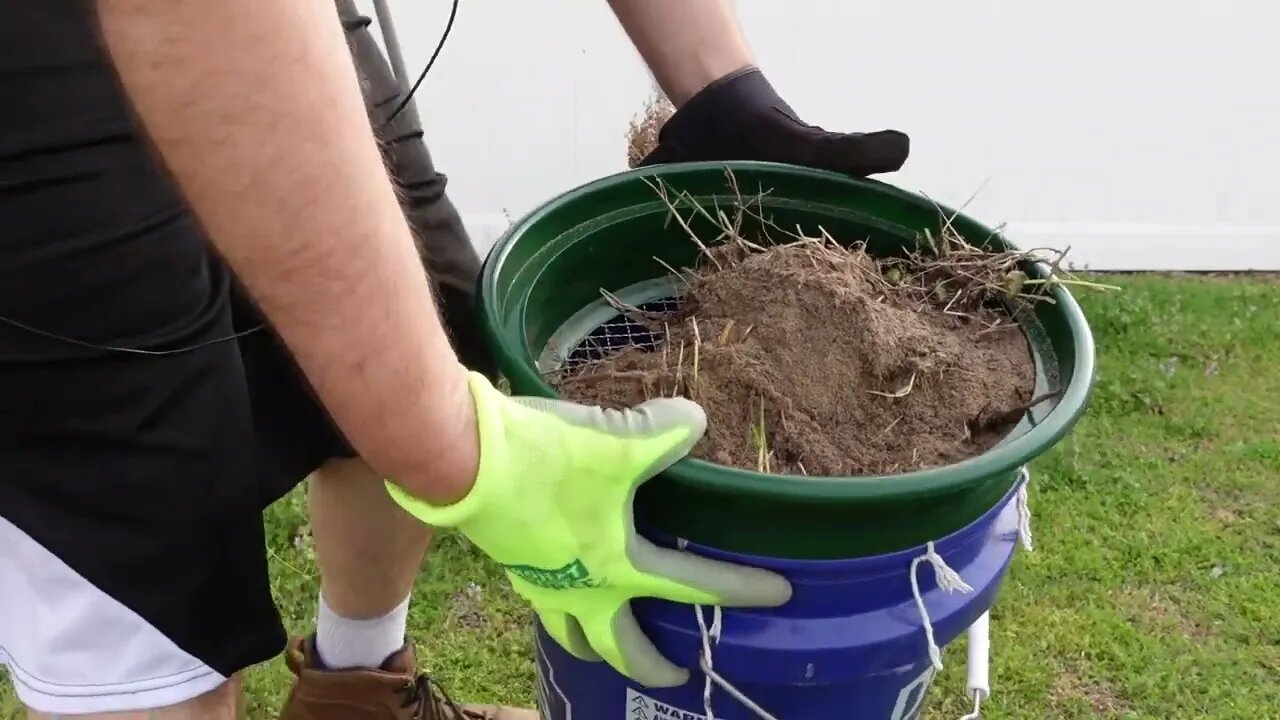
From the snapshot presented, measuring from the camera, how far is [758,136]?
1223 mm

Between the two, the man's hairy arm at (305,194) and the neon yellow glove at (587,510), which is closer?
the man's hairy arm at (305,194)

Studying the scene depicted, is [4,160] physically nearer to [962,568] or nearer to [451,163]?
[962,568]

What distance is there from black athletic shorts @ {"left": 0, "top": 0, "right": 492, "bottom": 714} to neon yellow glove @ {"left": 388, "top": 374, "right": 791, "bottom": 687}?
0.20m

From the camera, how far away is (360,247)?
0.67m

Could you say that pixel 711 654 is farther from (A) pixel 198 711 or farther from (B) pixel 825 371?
(A) pixel 198 711

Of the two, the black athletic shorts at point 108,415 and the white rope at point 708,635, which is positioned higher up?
the black athletic shorts at point 108,415

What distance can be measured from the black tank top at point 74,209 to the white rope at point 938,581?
2.02 feet

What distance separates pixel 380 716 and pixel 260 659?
0.52m

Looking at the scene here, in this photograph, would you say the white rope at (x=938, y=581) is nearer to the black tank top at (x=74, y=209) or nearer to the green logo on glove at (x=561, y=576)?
the green logo on glove at (x=561, y=576)

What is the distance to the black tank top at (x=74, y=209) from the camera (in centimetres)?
79

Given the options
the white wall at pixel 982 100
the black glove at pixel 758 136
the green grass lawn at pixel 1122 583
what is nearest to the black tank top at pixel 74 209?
the black glove at pixel 758 136

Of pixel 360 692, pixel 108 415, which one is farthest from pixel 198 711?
pixel 360 692

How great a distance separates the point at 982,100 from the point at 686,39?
1.90m

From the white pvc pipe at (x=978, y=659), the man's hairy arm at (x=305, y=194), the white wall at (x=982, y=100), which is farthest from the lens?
the white wall at (x=982, y=100)
